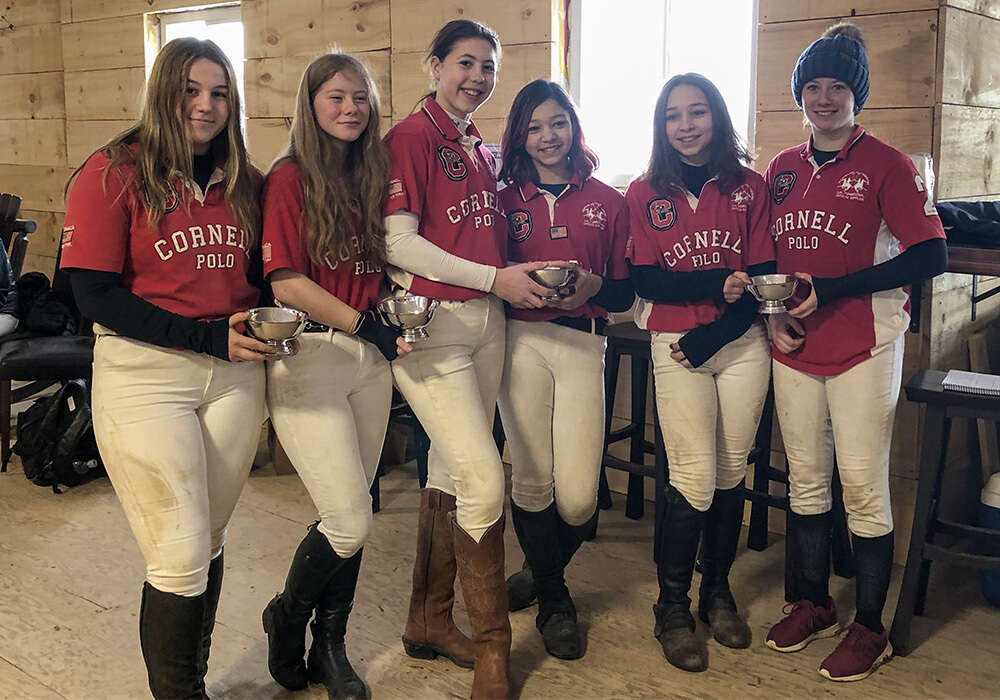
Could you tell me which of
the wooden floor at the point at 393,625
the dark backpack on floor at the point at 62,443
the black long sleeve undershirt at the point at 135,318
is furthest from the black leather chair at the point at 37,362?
the black long sleeve undershirt at the point at 135,318

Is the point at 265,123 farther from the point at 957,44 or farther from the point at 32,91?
the point at 957,44

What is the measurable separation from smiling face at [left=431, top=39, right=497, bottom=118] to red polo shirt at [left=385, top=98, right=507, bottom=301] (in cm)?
4

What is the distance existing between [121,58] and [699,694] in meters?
4.78

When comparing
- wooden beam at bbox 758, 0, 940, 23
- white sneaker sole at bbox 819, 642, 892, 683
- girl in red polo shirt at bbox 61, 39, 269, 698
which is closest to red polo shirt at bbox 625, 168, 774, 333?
wooden beam at bbox 758, 0, 940, 23

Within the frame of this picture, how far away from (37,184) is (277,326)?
489cm

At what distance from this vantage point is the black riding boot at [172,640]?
1.91 m

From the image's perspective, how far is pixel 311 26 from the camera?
14.5 feet

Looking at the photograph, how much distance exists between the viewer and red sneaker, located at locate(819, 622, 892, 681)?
237 centimetres

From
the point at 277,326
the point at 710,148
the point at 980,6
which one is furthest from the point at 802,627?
the point at 980,6

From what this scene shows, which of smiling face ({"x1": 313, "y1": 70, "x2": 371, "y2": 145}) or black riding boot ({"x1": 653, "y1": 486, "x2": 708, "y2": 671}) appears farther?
→ black riding boot ({"x1": 653, "y1": 486, "x2": 708, "y2": 671})

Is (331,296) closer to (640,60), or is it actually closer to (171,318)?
(171,318)

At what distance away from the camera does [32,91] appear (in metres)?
6.00

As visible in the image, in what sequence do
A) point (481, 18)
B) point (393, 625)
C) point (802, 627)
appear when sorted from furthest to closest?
point (481, 18)
point (393, 625)
point (802, 627)

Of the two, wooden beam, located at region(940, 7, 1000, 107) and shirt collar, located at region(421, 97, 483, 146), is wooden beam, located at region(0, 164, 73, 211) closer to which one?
shirt collar, located at region(421, 97, 483, 146)
